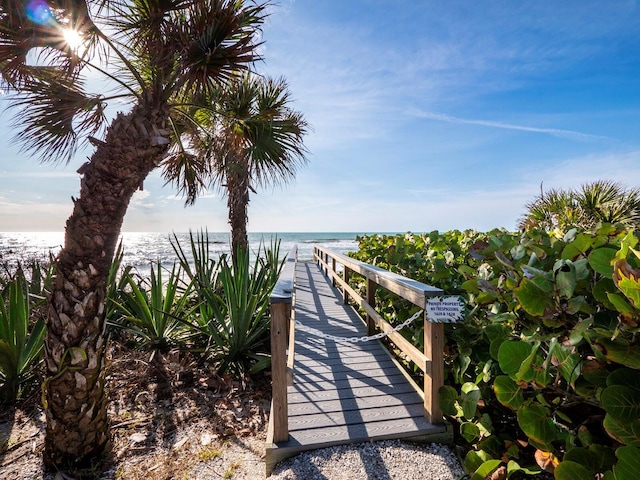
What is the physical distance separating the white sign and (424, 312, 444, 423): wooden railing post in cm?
8

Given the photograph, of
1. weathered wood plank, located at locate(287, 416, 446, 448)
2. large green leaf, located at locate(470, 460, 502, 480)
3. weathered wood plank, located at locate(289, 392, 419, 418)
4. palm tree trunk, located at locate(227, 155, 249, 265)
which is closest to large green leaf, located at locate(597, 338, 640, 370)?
large green leaf, located at locate(470, 460, 502, 480)

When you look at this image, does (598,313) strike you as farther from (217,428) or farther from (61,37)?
(61,37)

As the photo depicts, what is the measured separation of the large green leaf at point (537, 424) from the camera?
1.34 meters

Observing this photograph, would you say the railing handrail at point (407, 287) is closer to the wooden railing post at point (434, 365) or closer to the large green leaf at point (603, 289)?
the wooden railing post at point (434, 365)

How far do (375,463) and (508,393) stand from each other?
0.97 metres

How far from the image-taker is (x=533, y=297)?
1.34m

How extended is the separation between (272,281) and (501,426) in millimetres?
3692

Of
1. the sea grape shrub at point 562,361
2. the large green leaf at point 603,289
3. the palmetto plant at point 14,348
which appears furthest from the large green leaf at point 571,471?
the palmetto plant at point 14,348

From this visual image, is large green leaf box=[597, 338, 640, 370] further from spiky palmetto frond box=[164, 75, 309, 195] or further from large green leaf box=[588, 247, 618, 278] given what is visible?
spiky palmetto frond box=[164, 75, 309, 195]

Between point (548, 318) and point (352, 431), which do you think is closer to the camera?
point (548, 318)

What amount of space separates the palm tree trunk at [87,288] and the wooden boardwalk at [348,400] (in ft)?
4.68

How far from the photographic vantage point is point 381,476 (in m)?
1.87

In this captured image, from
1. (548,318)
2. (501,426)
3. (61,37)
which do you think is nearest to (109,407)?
(61,37)

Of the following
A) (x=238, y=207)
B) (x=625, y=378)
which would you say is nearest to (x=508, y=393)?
(x=625, y=378)
